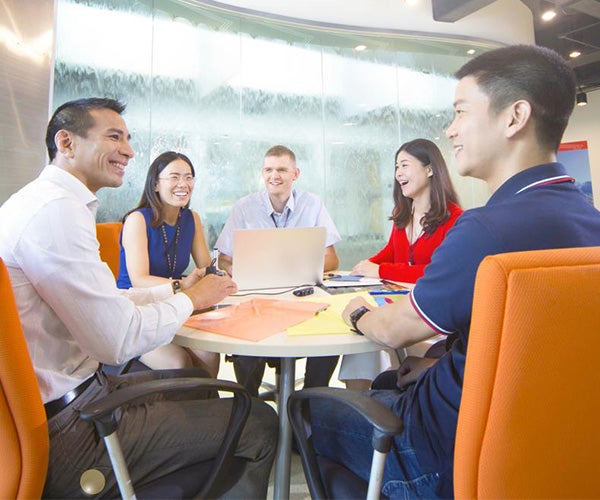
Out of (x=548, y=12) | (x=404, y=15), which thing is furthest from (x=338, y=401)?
(x=548, y=12)

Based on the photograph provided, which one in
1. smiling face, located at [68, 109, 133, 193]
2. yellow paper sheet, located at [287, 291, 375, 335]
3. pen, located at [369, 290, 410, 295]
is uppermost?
smiling face, located at [68, 109, 133, 193]

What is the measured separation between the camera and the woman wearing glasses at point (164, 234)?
84.0 inches

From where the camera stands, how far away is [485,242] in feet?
2.58

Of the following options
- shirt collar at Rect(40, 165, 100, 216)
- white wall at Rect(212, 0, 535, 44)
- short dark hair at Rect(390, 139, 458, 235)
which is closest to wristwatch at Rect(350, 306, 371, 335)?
shirt collar at Rect(40, 165, 100, 216)

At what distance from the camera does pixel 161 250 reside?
2373 millimetres

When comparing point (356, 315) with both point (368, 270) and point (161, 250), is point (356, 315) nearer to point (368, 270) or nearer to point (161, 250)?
point (368, 270)

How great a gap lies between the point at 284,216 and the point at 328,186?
1.95 m

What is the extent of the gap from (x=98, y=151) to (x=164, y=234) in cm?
112

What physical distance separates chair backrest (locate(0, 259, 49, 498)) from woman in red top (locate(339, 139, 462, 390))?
4.78 ft

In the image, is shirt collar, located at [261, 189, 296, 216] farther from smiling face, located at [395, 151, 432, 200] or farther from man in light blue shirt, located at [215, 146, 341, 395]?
smiling face, located at [395, 151, 432, 200]

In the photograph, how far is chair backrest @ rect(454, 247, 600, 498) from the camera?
544 mm

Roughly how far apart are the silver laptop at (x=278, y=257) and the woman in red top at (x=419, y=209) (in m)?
0.43

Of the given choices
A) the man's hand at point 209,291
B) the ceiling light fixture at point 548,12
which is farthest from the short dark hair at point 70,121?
Result: the ceiling light fixture at point 548,12

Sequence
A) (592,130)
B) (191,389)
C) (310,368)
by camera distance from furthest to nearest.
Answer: (592,130) → (310,368) → (191,389)
